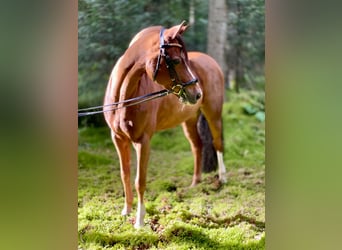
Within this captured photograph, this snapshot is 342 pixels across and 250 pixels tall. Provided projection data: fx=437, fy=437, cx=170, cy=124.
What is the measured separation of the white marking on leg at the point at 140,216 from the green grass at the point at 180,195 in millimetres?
19

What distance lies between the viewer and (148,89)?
1.80 metres

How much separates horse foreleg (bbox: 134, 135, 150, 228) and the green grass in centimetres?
3

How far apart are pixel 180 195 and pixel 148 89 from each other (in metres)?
0.49

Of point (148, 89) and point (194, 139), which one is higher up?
point (148, 89)

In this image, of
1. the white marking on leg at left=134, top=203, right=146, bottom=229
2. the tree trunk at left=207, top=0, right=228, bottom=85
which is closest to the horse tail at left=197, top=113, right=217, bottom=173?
the tree trunk at left=207, top=0, right=228, bottom=85

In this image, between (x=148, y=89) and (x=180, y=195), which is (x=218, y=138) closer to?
(x=180, y=195)

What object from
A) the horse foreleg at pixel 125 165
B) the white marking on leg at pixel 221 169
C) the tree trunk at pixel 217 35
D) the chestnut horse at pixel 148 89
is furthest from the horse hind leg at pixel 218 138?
the horse foreleg at pixel 125 165

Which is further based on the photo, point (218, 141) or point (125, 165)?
point (218, 141)

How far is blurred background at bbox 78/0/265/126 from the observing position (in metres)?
1.86

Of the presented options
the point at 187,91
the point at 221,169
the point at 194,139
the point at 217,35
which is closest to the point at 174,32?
the point at 187,91

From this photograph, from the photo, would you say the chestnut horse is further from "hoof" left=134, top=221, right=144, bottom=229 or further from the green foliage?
the green foliage
